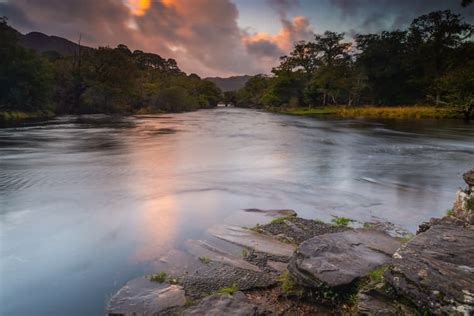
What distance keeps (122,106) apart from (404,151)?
6396 centimetres

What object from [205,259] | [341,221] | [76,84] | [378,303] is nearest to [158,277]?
[205,259]

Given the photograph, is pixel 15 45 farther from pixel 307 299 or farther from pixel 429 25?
pixel 429 25

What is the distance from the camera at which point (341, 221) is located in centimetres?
709

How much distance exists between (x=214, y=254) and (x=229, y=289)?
1.25m

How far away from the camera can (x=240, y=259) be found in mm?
5164

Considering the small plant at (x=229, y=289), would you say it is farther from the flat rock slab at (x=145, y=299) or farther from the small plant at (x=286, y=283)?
the small plant at (x=286, y=283)

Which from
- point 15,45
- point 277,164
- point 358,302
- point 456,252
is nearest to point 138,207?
point 358,302

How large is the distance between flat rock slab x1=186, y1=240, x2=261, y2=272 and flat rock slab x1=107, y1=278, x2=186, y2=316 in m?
1.01

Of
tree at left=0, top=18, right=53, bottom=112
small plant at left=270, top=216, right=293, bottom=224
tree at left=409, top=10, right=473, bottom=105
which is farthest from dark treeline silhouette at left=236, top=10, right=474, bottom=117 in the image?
tree at left=0, top=18, right=53, bottom=112

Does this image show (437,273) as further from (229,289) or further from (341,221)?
(341,221)

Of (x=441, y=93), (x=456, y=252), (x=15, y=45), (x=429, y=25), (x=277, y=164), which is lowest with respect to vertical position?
(x=277, y=164)

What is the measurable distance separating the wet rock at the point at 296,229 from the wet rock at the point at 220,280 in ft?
4.95

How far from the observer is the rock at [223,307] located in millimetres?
3596

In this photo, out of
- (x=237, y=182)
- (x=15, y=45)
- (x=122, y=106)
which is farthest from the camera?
(x=122, y=106)
